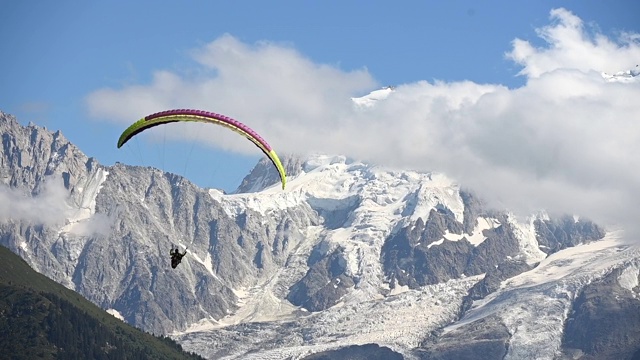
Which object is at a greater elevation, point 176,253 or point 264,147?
point 264,147

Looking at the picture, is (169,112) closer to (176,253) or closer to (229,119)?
(229,119)

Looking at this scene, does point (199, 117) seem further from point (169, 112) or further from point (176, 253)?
point (176, 253)

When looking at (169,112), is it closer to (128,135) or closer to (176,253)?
(128,135)

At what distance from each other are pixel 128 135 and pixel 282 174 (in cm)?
1998

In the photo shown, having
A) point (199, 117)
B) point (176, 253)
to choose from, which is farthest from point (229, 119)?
point (176, 253)

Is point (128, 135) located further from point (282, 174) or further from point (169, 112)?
point (282, 174)

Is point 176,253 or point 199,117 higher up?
point 199,117

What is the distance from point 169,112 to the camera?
16450 centimetres

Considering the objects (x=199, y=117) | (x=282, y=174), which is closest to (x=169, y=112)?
(x=199, y=117)

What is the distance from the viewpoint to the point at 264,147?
16625 cm

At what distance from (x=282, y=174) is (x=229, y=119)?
1119 centimetres

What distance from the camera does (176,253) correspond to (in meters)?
168

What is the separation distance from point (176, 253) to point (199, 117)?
18007 mm

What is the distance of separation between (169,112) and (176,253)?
17.9 meters
